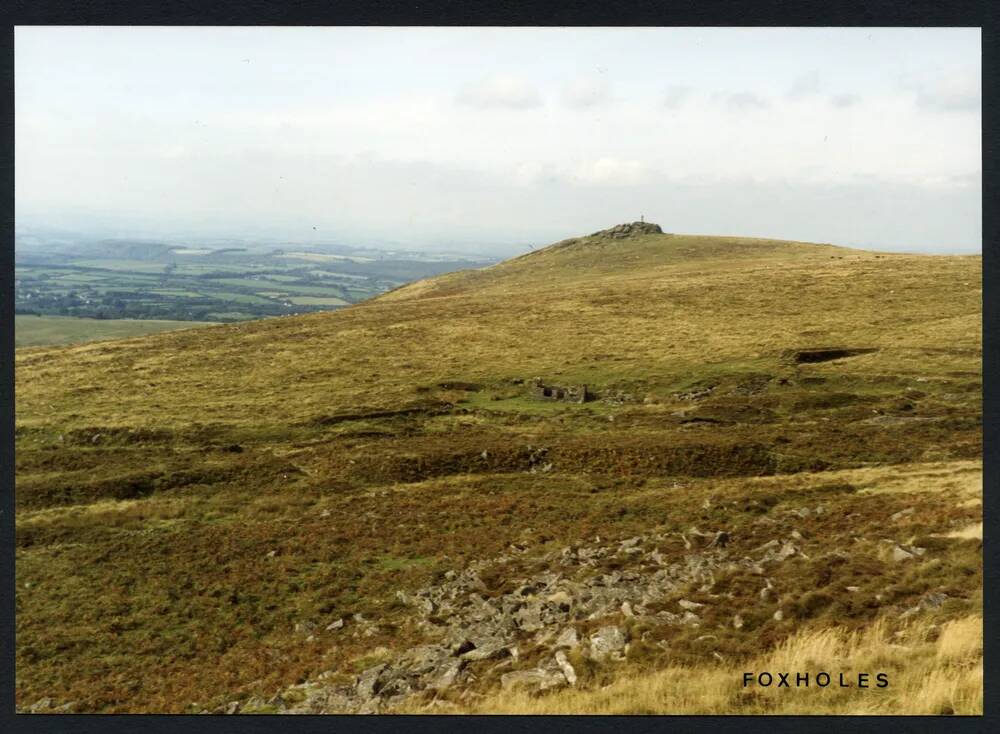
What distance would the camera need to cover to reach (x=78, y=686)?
12.8 m

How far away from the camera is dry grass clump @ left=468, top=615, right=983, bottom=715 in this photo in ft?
30.4

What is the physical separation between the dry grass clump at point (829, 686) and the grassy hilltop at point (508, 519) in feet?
0.15

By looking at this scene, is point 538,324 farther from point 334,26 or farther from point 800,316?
point 334,26

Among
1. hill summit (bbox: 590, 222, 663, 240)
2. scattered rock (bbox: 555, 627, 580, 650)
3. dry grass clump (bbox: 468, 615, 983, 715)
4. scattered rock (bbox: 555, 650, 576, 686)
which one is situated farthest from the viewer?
hill summit (bbox: 590, 222, 663, 240)

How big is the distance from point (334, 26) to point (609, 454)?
1843 centimetres

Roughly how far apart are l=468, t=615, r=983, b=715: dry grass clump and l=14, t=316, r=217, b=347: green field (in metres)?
12.9

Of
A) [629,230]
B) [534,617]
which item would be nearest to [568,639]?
[534,617]

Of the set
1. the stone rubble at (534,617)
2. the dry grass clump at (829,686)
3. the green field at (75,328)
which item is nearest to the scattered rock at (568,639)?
the stone rubble at (534,617)

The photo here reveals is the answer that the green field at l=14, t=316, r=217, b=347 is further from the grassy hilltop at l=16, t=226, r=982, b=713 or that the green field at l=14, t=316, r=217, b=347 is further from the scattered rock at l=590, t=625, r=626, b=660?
the scattered rock at l=590, t=625, r=626, b=660

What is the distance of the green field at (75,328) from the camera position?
16.7 m

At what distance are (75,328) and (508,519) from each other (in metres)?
24.9

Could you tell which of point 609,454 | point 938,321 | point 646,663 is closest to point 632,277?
point 938,321

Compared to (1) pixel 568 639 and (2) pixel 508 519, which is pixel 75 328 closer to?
(2) pixel 508 519

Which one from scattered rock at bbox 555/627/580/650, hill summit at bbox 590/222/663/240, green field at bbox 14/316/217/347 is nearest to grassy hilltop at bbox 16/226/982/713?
scattered rock at bbox 555/627/580/650
